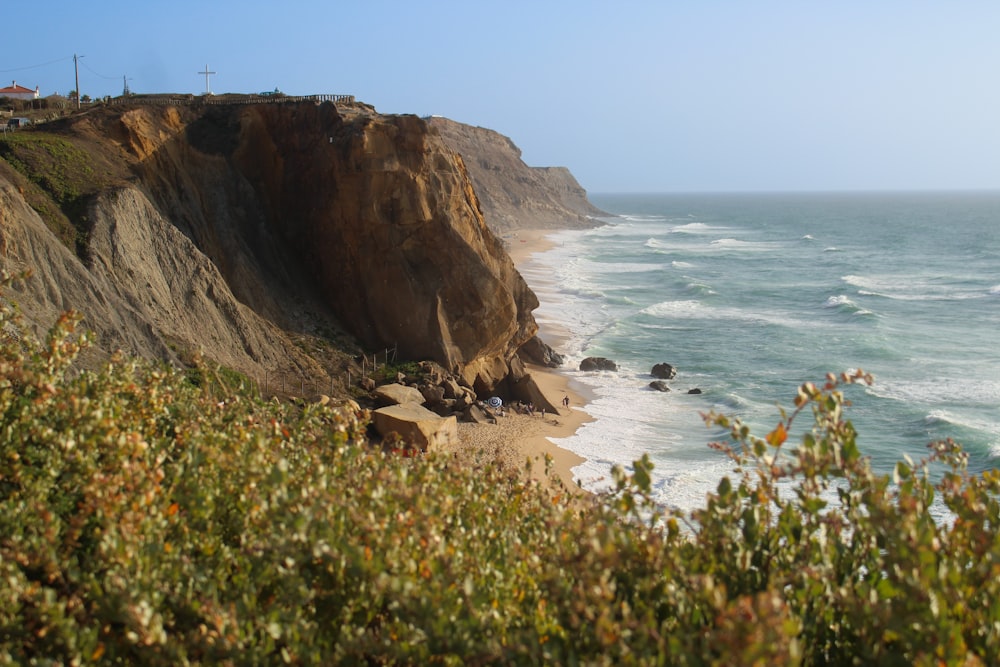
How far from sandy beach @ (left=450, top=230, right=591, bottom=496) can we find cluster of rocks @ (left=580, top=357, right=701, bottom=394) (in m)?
1.75

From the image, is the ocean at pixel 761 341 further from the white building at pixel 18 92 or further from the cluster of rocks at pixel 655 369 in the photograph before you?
the white building at pixel 18 92

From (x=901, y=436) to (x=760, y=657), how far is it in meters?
28.6

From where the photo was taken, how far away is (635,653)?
545 cm

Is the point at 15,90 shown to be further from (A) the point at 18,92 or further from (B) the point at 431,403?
(B) the point at 431,403

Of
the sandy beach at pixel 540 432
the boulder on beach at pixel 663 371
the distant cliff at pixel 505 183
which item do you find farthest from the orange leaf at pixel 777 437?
the distant cliff at pixel 505 183

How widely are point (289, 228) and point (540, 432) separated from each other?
12.1 meters

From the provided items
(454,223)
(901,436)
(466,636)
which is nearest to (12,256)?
(454,223)

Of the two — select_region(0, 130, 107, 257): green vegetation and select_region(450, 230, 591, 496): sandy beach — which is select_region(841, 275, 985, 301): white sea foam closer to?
select_region(450, 230, 591, 496): sandy beach

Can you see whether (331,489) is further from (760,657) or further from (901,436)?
(901,436)

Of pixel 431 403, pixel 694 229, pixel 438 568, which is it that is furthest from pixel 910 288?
pixel 694 229

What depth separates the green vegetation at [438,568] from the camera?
5.52m

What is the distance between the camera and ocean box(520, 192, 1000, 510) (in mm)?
29656

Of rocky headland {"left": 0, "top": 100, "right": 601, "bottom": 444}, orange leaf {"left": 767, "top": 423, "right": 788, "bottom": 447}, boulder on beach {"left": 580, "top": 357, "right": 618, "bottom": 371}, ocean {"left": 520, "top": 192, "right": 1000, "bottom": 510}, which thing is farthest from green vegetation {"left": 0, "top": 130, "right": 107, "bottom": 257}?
orange leaf {"left": 767, "top": 423, "right": 788, "bottom": 447}

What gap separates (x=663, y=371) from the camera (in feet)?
127
